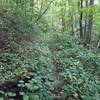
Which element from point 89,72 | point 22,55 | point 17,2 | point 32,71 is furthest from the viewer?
point 17,2

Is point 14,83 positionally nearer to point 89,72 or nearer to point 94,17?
point 89,72

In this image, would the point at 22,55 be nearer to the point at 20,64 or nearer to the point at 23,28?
the point at 20,64

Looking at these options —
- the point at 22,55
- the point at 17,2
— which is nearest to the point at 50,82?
the point at 22,55

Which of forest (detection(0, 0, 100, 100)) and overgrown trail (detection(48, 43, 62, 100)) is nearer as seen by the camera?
forest (detection(0, 0, 100, 100))

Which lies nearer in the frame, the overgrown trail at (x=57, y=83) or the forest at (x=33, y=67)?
the forest at (x=33, y=67)

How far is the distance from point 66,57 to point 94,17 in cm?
415

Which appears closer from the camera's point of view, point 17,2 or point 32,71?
point 32,71

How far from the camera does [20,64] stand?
4.85 m

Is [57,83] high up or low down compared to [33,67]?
down

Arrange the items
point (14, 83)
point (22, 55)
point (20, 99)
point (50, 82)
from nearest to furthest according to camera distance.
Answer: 1. point (20, 99)
2. point (14, 83)
3. point (50, 82)
4. point (22, 55)

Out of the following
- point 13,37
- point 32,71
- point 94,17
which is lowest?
point 32,71

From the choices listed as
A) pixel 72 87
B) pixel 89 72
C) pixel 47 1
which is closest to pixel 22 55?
pixel 72 87

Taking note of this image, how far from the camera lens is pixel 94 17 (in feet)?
33.0

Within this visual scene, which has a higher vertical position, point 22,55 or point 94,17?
point 94,17
